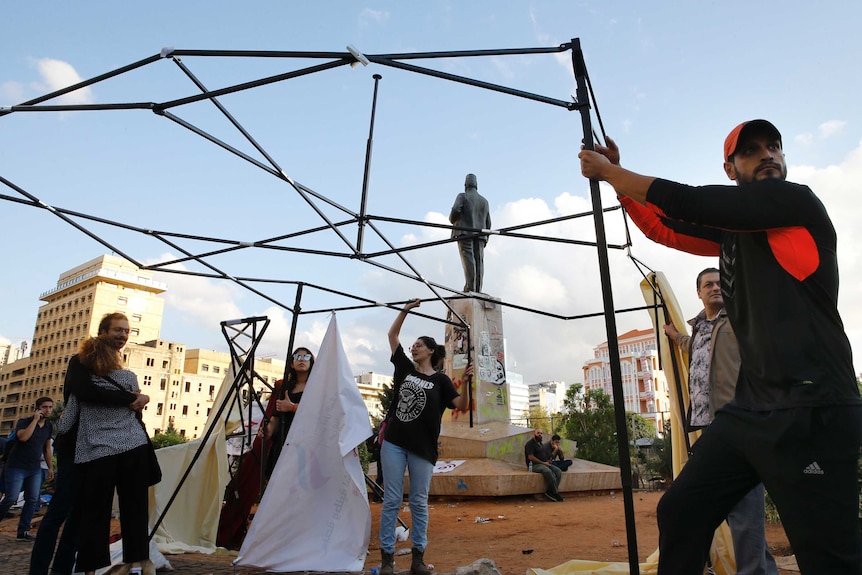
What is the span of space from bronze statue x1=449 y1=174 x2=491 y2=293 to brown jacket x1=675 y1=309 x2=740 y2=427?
26.3 feet

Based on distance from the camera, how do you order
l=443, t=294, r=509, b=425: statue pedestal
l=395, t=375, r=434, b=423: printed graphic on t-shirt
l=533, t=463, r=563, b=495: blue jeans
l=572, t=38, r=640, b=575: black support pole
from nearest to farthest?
l=572, t=38, r=640, b=575: black support pole
l=395, t=375, r=434, b=423: printed graphic on t-shirt
l=533, t=463, r=563, b=495: blue jeans
l=443, t=294, r=509, b=425: statue pedestal

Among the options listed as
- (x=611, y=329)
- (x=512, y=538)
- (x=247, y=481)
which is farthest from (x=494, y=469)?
(x=611, y=329)

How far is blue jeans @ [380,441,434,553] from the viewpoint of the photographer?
4.12 meters

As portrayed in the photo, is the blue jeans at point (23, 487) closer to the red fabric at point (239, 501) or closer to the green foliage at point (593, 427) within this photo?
the red fabric at point (239, 501)

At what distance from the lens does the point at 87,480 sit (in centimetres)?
367

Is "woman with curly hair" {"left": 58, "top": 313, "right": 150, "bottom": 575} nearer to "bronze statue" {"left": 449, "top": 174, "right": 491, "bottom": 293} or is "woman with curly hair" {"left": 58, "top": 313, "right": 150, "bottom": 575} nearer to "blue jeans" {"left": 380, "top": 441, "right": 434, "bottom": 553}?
"blue jeans" {"left": 380, "top": 441, "right": 434, "bottom": 553}

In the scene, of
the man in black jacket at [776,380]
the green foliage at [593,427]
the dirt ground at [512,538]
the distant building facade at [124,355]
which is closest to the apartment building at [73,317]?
the distant building facade at [124,355]

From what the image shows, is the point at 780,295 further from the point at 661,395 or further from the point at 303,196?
the point at 661,395

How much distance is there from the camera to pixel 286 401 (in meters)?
4.95

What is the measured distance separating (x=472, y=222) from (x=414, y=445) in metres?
7.58

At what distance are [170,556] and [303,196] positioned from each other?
3405 mm

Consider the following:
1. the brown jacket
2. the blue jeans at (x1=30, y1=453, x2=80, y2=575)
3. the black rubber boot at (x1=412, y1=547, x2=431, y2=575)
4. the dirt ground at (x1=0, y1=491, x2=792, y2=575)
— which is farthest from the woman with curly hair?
the brown jacket

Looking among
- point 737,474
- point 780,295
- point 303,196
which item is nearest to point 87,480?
point 303,196

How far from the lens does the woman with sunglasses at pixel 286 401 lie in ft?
16.4
